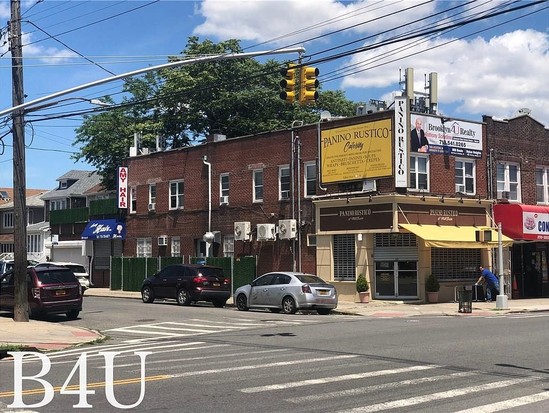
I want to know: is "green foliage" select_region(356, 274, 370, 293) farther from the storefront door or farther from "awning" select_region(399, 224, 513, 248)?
"awning" select_region(399, 224, 513, 248)

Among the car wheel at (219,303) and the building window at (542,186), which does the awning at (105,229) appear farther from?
the building window at (542,186)

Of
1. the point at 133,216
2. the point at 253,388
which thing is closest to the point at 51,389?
the point at 253,388

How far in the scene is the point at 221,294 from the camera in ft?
93.2

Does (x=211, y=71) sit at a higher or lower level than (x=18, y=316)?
higher

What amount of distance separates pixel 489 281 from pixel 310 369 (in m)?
20.0

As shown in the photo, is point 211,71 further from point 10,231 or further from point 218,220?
point 10,231

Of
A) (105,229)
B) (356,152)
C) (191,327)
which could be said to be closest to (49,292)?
(191,327)

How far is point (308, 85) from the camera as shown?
56.1 feet

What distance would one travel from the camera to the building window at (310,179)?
32.0 metres

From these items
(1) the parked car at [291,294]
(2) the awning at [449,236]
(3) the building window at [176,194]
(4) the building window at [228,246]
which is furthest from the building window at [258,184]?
(1) the parked car at [291,294]

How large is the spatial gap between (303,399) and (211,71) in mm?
43462

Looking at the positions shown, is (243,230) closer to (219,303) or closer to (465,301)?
(219,303)

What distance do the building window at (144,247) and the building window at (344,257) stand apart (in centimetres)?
1409

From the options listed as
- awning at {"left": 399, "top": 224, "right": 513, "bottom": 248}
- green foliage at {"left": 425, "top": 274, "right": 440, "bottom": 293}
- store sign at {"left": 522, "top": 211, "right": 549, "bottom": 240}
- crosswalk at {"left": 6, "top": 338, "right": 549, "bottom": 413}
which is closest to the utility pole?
crosswalk at {"left": 6, "top": 338, "right": 549, "bottom": 413}
